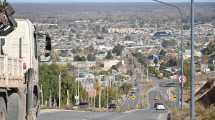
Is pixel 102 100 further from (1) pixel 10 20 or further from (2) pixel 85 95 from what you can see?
(1) pixel 10 20

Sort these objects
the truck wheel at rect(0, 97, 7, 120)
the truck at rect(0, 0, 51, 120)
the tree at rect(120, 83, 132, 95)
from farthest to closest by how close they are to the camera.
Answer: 1. the tree at rect(120, 83, 132, 95)
2. the truck at rect(0, 0, 51, 120)
3. the truck wheel at rect(0, 97, 7, 120)

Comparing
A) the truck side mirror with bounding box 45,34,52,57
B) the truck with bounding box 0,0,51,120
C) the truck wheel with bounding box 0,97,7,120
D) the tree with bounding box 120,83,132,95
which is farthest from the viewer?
the tree with bounding box 120,83,132,95

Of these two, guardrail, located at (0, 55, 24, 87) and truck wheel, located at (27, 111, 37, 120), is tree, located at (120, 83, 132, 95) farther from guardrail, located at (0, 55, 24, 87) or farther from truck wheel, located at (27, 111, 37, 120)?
guardrail, located at (0, 55, 24, 87)

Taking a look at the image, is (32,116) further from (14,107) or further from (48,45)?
(48,45)

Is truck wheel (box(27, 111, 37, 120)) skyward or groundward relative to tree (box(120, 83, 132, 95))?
skyward

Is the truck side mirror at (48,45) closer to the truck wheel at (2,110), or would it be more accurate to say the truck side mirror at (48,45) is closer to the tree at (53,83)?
the truck wheel at (2,110)

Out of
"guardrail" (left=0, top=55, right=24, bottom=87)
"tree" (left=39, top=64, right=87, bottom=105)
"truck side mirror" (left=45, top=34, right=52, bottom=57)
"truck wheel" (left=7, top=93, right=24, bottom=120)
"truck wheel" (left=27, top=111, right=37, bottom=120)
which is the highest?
"truck side mirror" (left=45, top=34, right=52, bottom=57)

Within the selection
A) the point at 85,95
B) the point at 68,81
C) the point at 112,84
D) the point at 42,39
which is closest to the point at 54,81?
the point at 68,81

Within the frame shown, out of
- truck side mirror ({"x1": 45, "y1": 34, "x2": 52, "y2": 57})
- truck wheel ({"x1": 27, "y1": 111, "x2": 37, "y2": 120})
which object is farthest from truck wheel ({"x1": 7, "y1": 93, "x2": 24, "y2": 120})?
truck side mirror ({"x1": 45, "y1": 34, "x2": 52, "y2": 57})

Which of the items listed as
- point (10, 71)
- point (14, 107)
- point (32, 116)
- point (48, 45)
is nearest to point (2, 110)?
point (14, 107)
